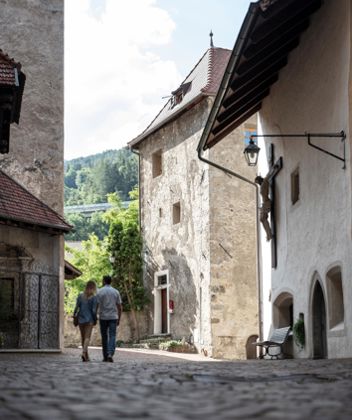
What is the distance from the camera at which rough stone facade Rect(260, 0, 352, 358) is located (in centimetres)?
1365

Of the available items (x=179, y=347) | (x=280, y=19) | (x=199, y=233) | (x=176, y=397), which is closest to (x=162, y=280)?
(x=199, y=233)

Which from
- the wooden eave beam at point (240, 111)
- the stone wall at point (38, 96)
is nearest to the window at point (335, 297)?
the wooden eave beam at point (240, 111)

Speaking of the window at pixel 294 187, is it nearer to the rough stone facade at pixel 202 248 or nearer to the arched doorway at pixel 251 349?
the rough stone facade at pixel 202 248

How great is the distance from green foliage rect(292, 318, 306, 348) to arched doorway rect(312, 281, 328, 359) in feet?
2.45

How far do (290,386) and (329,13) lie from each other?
9.32 m

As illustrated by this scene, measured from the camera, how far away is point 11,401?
5195 mm

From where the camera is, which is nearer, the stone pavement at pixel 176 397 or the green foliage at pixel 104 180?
the stone pavement at pixel 176 397

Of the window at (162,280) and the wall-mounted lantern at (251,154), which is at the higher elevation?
the wall-mounted lantern at (251,154)

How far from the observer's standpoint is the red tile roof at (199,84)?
1194 inches

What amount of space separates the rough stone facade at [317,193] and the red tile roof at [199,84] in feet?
34.4

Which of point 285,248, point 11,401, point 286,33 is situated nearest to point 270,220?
point 285,248

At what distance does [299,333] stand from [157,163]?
1849 centimetres

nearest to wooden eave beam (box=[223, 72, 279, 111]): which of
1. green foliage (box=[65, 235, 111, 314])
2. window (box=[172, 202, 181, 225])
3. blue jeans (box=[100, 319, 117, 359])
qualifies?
blue jeans (box=[100, 319, 117, 359])

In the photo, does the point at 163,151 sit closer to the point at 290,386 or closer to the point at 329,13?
the point at 329,13
